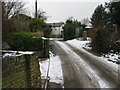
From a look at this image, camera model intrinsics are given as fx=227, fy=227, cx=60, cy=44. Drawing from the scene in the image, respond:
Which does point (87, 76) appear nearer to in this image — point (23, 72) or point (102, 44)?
point (23, 72)

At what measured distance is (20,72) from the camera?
5766mm

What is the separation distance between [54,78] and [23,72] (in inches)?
158

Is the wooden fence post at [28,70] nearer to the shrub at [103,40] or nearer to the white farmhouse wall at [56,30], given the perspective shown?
the shrub at [103,40]

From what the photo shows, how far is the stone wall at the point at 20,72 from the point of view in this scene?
491 cm

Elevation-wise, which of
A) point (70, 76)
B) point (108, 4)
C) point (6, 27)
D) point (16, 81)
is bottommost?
point (70, 76)

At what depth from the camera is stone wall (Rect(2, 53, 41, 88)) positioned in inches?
193

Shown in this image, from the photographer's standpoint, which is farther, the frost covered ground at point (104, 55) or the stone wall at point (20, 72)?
the frost covered ground at point (104, 55)

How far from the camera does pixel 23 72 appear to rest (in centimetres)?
602

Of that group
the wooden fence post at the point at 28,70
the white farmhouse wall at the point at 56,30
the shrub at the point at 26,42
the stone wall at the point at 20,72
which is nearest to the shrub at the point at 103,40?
the shrub at the point at 26,42

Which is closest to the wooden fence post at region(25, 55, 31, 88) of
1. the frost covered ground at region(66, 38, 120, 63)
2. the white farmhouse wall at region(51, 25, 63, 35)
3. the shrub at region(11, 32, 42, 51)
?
the frost covered ground at region(66, 38, 120, 63)

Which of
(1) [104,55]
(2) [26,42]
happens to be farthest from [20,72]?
(1) [104,55]

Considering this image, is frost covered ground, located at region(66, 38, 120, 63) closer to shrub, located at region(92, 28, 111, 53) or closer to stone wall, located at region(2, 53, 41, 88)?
shrub, located at region(92, 28, 111, 53)

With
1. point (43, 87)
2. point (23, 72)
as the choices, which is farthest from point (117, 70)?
point (23, 72)

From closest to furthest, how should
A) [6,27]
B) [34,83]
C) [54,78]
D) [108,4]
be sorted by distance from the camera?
[34,83] → [54,78] → [6,27] → [108,4]
